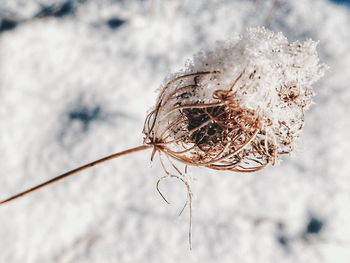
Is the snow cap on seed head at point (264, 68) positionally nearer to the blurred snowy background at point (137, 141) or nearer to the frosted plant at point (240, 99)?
the frosted plant at point (240, 99)

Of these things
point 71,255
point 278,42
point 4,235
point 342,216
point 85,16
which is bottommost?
point 342,216

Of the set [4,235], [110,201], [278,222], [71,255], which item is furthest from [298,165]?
[4,235]

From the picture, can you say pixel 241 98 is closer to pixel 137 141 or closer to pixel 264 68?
pixel 264 68

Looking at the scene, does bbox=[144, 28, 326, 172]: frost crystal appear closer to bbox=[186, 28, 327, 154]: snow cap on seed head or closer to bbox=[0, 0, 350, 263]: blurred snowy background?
bbox=[186, 28, 327, 154]: snow cap on seed head

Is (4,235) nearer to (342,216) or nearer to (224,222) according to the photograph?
(224,222)

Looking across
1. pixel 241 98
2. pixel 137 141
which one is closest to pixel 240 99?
pixel 241 98

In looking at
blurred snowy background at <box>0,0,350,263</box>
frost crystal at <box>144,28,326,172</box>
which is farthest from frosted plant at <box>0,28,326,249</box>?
blurred snowy background at <box>0,0,350,263</box>
